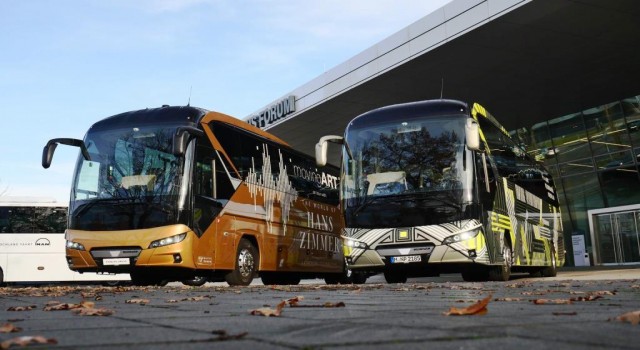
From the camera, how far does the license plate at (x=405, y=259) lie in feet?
36.0

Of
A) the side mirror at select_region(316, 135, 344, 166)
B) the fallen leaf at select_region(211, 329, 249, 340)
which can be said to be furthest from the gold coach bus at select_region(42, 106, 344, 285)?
the fallen leaf at select_region(211, 329, 249, 340)

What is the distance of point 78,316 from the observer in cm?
402

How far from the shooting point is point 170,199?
35.6 ft

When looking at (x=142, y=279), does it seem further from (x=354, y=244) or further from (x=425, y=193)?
(x=425, y=193)

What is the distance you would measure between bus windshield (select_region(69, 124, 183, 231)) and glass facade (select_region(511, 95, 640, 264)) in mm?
19355

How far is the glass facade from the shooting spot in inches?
966

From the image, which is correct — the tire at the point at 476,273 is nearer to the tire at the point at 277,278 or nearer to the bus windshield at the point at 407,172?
the bus windshield at the point at 407,172

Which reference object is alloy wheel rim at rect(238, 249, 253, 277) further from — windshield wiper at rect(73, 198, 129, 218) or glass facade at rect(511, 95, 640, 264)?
glass facade at rect(511, 95, 640, 264)

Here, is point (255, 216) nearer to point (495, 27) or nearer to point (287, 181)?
point (287, 181)

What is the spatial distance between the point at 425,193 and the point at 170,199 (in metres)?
4.39

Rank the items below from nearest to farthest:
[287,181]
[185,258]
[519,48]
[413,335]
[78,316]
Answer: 1. [413,335]
2. [78,316]
3. [185,258]
4. [287,181]
5. [519,48]

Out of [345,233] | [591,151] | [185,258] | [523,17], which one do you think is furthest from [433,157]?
[591,151]

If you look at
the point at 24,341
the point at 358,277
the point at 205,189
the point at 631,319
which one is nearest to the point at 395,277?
the point at 358,277

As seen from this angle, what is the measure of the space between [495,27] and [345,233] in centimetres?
812
